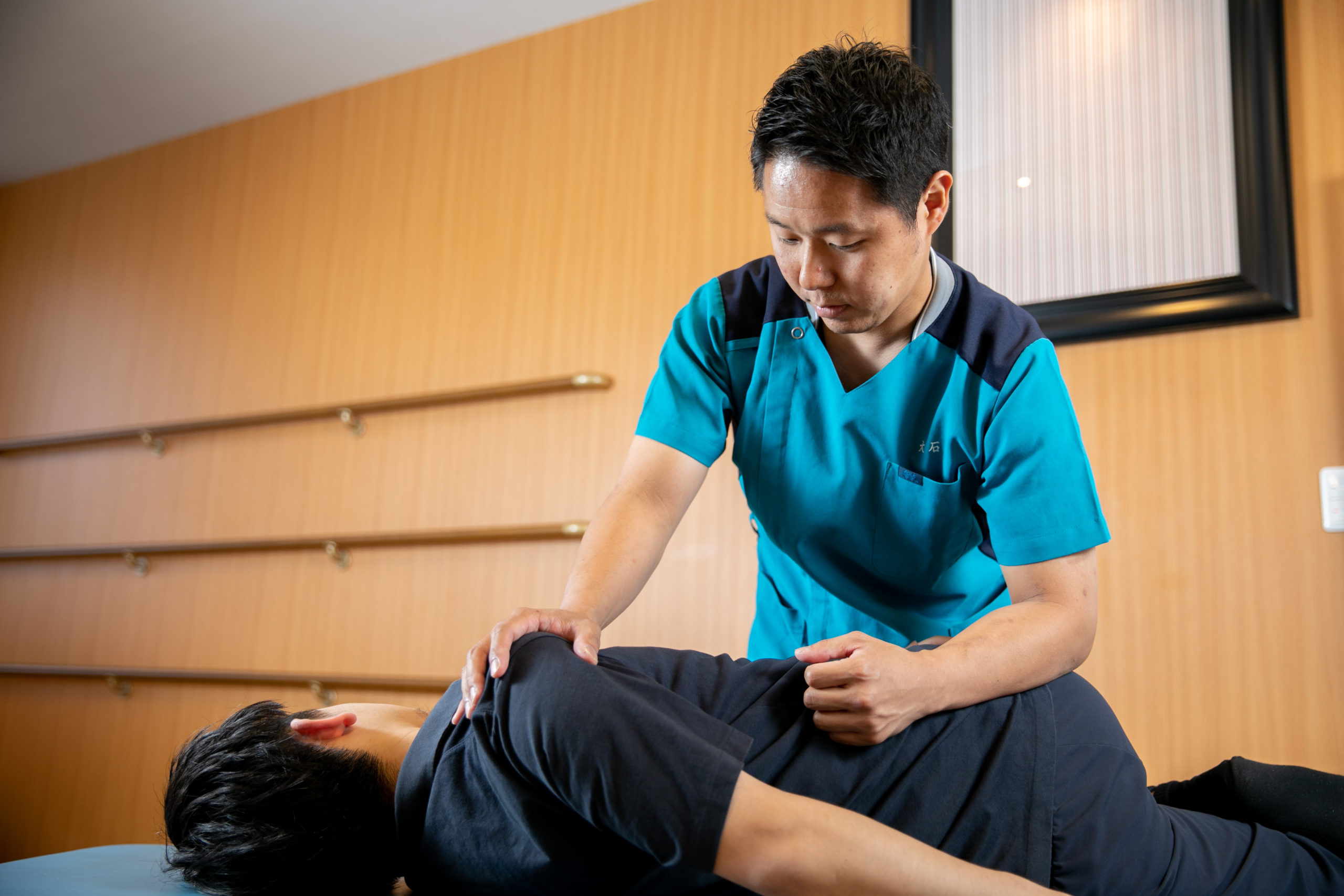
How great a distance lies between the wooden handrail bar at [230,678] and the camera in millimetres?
2463

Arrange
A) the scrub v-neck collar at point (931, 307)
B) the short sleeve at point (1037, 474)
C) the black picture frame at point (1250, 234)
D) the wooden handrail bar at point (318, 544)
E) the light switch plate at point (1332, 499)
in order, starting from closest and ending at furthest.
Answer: the short sleeve at point (1037, 474) < the scrub v-neck collar at point (931, 307) < the light switch plate at point (1332, 499) < the black picture frame at point (1250, 234) < the wooden handrail bar at point (318, 544)

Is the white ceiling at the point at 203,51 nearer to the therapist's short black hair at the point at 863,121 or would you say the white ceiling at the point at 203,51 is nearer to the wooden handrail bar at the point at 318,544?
the wooden handrail bar at the point at 318,544

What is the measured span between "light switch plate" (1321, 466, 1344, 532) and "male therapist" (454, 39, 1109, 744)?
0.74m

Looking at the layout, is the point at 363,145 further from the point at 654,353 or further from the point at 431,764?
the point at 431,764

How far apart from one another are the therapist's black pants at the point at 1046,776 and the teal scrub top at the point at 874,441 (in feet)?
0.94

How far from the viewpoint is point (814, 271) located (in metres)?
1.12

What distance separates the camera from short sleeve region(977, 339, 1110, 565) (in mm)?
1114

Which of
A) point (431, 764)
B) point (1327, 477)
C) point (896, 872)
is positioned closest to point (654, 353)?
point (1327, 477)

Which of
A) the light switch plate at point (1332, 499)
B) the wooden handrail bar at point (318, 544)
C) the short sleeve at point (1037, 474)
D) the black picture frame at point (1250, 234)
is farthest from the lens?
the wooden handrail bar at point (318, 544)

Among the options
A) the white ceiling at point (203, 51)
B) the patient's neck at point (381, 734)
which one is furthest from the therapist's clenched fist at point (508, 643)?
the white ceiling at point (203, 51)

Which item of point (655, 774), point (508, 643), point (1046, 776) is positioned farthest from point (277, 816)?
point (1046, 776)

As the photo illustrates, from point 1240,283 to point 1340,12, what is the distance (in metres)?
0.55

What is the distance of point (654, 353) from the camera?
2.38 m

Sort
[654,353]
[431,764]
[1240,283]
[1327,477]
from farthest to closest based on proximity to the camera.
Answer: [654,353] < [1240,283] < [1327,477] < [431,764]
